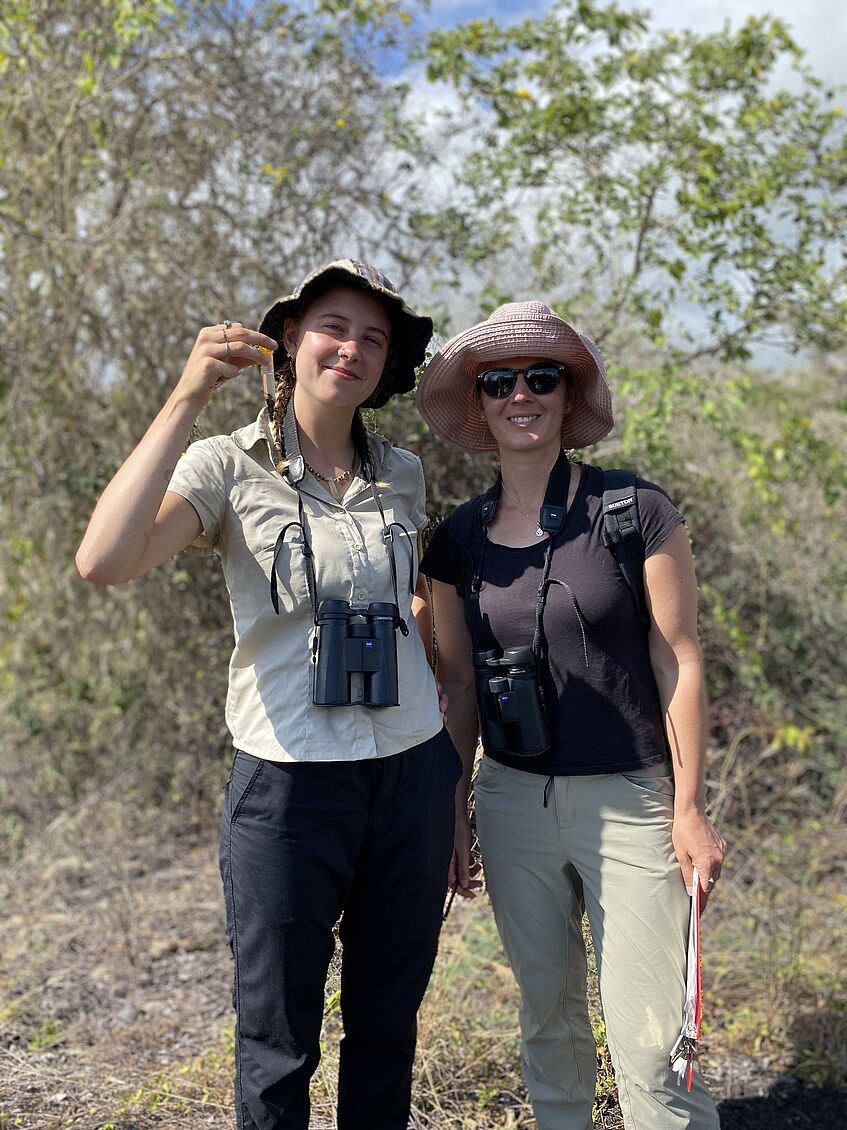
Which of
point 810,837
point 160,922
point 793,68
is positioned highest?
point 793,68

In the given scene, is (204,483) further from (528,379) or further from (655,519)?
(655,519)

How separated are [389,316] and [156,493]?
2.24 feet

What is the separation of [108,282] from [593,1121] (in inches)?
176

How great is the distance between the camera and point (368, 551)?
203 cm

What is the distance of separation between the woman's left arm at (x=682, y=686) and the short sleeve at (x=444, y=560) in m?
0.44

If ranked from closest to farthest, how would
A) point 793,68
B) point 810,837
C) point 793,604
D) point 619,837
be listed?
point 619,837, point 810,837, point 793,68, point 793,604

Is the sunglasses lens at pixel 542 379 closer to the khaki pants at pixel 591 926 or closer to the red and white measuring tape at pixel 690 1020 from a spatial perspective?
the khaki pants at pixel 591 926

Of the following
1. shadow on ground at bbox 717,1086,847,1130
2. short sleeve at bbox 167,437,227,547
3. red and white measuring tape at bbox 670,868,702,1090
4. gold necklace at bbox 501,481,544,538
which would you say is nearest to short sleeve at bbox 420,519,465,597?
gold necklace at bbox 501,481,544,538

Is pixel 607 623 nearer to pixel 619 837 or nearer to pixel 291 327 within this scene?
pixel 619 837

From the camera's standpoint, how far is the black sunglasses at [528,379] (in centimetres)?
227

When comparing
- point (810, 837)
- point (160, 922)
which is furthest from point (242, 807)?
point (810, 837)

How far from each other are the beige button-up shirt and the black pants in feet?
0.16

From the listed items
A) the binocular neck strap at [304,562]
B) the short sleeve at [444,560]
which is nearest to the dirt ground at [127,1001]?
the short sleeve at [444,560]

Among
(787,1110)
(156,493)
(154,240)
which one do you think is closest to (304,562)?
(156,493)
